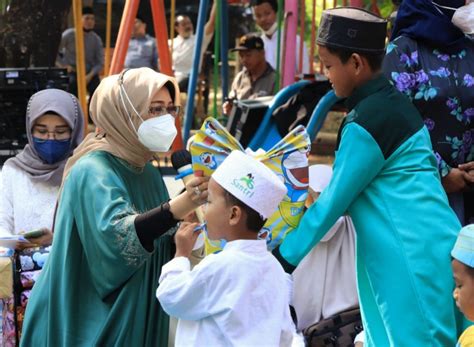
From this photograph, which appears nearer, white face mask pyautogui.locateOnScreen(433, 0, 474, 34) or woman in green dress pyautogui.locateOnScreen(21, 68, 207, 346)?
woman in green dress pyautogui.locateOnScreen(21, 68, 207, 346)

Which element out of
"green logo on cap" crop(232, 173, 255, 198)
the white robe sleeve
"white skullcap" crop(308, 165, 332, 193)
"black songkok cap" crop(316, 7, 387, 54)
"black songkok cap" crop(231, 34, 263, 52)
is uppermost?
"black songkok cap" crop(316, 7, 387, 54)

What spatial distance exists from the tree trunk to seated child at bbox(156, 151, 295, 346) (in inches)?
225

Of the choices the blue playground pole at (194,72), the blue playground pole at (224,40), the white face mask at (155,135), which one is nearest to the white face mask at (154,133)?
the white face mask at (155,135)

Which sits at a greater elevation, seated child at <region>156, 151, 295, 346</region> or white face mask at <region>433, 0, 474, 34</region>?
white face mask at <region>433, 0, 474, 34</region>

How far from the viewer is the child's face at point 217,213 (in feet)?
8.81

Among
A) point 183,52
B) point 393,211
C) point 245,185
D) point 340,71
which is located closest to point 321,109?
point 340,71

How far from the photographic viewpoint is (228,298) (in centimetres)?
260

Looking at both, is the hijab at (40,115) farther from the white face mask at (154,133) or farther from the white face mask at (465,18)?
the white face mask at (465,18)

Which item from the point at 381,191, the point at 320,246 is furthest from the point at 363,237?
the point at 320,246

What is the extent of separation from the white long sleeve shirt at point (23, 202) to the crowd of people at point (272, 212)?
46 centimetres

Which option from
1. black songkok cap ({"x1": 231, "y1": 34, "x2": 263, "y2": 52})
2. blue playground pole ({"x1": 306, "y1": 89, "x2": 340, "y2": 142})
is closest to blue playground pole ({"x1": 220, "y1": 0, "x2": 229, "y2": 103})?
black songkok cap ({"x1": 231, "y1": 34, "x2": 263, "y2": 52})

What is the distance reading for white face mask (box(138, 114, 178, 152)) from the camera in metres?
3.24

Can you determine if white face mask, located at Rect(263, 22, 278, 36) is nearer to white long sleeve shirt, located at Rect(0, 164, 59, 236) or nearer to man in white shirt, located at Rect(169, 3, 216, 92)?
man in white shirt, located at Rect(169, 3, 216, 92)

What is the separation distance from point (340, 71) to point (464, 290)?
2.60ft
